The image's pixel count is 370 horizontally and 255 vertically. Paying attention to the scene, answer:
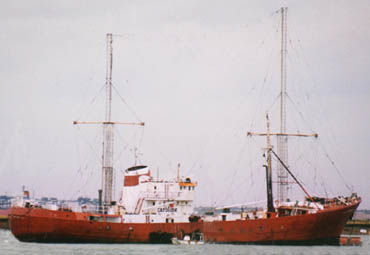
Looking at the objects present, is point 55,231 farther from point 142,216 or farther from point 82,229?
point 142,216

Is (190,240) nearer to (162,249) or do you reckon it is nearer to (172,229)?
(172,229)

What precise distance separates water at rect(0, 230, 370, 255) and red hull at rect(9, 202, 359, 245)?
53.8 inches

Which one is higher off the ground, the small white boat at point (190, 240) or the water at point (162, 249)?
the small white boat at point (190, 240)

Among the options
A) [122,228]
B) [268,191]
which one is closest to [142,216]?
[122,228]

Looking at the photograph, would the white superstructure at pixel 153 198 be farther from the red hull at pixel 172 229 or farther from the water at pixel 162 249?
the water at pixel 162 249

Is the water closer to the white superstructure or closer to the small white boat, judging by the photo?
the small white boat

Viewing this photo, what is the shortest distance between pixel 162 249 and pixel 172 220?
917 cm

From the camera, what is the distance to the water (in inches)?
2002

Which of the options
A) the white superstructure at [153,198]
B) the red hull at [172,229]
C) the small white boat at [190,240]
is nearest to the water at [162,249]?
the red hull at [172,229]

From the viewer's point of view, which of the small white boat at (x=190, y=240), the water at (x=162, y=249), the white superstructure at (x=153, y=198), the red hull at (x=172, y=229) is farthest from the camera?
the white superstructure at (x=153, y=198)

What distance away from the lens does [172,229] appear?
203 ft

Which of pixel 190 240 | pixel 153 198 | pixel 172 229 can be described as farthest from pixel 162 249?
pixel 153 198

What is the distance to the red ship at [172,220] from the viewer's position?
57.6 m

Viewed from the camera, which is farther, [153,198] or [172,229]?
[153,198]
